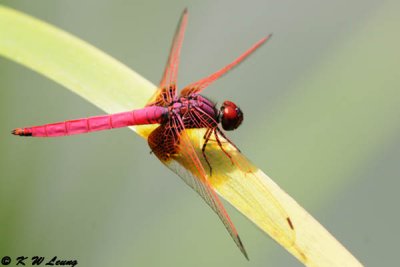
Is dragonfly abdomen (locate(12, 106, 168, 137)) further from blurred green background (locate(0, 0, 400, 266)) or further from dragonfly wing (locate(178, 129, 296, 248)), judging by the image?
dragonfly wing (locate(178, 129, 296, 248))

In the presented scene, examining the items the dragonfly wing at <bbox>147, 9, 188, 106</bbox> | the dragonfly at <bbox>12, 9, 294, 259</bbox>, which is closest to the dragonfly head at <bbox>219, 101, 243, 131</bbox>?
the dragonfly at <bbox>12, 9, 294, 259</bbox>

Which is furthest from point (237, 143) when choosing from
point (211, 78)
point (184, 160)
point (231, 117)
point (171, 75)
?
point (171, 75)

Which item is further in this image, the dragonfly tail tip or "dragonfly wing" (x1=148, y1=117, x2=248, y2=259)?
the dragonfly tail tip

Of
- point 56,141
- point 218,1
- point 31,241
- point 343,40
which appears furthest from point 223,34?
point 31,241

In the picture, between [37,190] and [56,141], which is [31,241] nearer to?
[37,190]

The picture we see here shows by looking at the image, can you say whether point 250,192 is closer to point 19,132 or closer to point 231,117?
point 231,117
